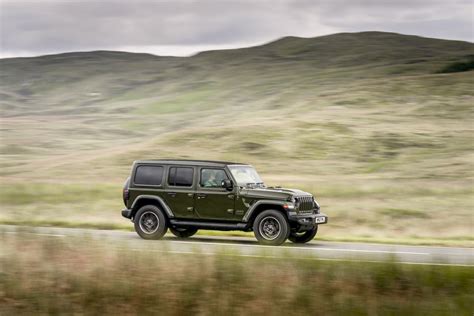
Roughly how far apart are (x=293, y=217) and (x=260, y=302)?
10280 mm

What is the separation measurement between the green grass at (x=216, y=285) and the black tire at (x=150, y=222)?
8.61 metres

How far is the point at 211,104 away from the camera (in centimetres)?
13188

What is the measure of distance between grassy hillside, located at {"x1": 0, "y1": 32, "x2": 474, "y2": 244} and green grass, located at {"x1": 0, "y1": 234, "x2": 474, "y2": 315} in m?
14.4

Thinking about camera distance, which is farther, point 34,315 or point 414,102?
point 414,102

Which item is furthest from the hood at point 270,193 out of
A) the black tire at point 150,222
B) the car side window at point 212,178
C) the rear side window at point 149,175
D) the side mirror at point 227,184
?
the rear side window at point 149,175

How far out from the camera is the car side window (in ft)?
72.0

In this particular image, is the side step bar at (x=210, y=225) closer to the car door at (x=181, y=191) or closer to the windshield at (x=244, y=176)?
the car door at (x=181, y=191)

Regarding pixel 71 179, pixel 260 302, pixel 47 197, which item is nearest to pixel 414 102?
pixel 71 179

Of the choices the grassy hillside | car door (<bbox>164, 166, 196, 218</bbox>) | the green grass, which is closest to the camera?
the green grass

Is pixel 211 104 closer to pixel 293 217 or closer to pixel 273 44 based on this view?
pixel 273 44

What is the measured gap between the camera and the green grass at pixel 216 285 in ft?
35.5

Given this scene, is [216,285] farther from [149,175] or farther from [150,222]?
[149,175]

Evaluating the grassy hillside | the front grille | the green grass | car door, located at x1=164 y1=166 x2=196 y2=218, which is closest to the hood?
the front grille

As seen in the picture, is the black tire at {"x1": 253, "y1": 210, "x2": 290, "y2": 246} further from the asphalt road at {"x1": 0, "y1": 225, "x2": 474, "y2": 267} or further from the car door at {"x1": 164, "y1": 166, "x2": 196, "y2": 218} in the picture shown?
the car door at {"x1": 164, "y1": 166, "x2": 196, "y2": 218}
